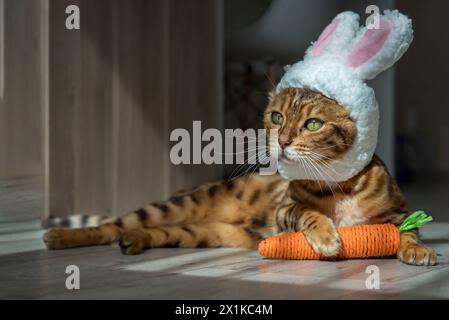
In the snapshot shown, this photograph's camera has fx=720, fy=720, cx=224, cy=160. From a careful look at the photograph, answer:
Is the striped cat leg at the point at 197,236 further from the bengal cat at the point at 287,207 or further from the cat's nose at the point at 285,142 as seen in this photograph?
the cat's nose at the point at 285,142

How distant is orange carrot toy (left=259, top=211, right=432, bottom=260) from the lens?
5.66ft

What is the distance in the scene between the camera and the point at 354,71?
1741 millimetres

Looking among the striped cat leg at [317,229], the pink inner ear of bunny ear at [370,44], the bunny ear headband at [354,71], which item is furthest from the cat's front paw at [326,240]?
the pink inner ear of bunny ear at [370,44]

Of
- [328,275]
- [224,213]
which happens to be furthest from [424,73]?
[328,275]

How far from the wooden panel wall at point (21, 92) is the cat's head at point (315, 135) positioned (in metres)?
0.89

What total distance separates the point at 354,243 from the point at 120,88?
116cm

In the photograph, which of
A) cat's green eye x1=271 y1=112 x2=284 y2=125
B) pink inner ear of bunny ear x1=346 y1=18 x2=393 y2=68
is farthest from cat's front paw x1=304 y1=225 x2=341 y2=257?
pink inner ear of bunny ear x1=346 y1=18 x2=393 y2=68

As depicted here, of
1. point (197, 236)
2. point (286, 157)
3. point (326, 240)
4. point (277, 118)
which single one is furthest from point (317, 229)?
point (197, 236)

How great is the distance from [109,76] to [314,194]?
991mm

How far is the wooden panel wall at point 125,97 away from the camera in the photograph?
2318 mm

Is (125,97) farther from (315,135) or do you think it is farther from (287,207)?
(315,135)

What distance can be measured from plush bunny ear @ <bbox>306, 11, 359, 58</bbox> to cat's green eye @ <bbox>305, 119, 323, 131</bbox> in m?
0.18

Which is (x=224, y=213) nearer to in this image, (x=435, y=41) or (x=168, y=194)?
(x=168, y=194)

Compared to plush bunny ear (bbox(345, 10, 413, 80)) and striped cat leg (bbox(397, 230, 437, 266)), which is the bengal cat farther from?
plush bunny ear (bbox(345, 10, 413, 80))
